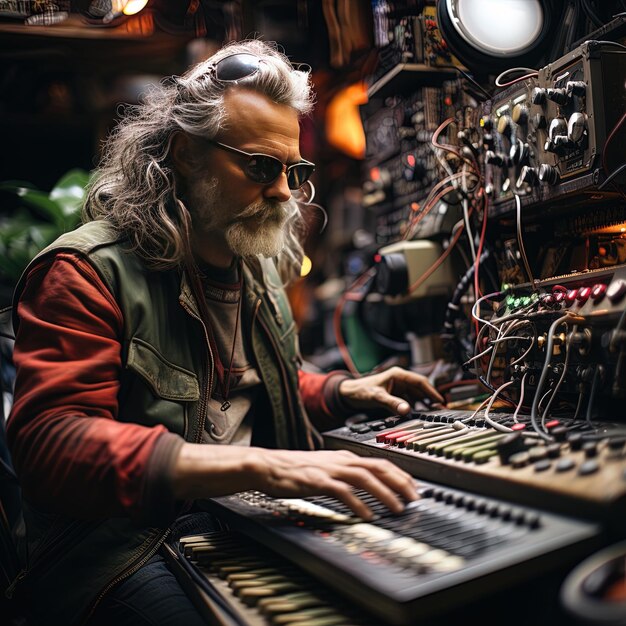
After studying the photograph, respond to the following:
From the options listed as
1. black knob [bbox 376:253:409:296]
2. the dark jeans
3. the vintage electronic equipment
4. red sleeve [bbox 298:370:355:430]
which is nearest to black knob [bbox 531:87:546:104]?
the vintage electronic equipment

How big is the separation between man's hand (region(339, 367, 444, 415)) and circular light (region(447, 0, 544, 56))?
0.97m

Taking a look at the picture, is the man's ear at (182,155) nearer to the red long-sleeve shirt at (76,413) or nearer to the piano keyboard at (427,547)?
the red long-sleeve shirt at (76,413)

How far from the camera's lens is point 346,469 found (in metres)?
1.11

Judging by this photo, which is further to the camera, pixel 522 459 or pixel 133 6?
pixel 133 6

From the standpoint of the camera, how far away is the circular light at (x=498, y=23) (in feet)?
6.11

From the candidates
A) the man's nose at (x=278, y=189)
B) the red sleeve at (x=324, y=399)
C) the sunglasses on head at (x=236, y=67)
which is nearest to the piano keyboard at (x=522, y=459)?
the red sleeve at (x=324, y=399)

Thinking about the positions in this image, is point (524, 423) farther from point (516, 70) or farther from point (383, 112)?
point (383, 112)

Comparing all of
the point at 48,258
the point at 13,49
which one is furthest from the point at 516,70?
the point at 13,49

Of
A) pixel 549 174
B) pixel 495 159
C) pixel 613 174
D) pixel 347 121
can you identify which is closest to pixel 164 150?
pixel 495 159

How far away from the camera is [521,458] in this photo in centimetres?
106

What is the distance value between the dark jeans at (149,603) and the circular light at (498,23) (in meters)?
1.61

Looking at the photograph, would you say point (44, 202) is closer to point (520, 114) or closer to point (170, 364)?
point (170, 364)

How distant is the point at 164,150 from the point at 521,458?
1.22 metres

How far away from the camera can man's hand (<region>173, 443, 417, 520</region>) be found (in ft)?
3.61
